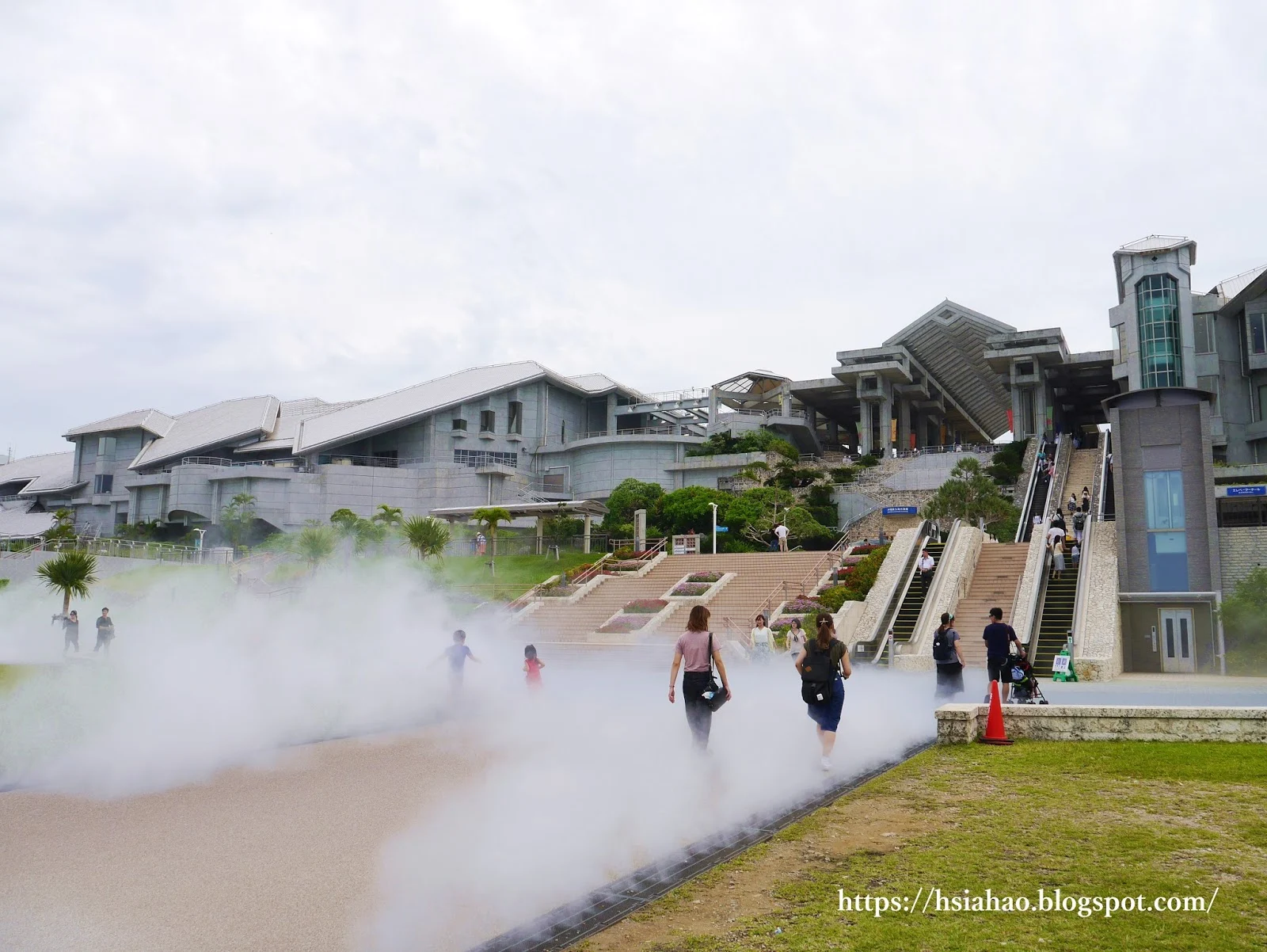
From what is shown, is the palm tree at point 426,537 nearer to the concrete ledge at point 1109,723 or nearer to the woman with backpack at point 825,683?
the concrete ledge at point 1109,723

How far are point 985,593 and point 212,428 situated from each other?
58.8 meters

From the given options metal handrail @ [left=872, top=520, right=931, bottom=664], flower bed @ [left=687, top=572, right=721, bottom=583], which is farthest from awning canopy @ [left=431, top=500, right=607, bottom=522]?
metal handrail @ [left=872, top=520, right=931, bottom=664]

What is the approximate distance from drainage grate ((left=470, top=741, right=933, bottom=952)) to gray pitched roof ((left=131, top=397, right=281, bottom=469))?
66.2m

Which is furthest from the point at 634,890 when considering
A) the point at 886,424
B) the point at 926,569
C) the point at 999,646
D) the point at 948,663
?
the point at 886,424

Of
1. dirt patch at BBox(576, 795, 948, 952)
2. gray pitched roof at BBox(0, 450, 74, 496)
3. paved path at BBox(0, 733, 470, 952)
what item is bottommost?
paved path at BBox(0, 733, 470, 952)

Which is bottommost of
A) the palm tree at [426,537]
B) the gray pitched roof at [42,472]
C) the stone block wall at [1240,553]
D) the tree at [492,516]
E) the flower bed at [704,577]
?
the flower bed at [704,577]

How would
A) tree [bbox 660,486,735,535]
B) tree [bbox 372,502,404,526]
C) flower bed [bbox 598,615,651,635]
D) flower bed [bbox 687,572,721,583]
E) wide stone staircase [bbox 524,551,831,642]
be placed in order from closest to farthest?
flower bed [bbox 598,615,651,635] < wide stone staircase [bbox 524,551,831,642] < flower bed [bbox 687,572,721,583] < tree [bbox 660,486,735,535] < tree [bbox 372,502,404,526]

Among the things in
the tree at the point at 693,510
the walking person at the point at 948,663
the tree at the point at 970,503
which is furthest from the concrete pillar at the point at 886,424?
the walking person at the point at 948,663

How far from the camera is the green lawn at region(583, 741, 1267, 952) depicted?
4.29 meters

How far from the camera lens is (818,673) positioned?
28.2ft

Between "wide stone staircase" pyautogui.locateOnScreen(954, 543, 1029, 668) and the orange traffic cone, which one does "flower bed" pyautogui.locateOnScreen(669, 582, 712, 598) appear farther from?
the orange traffic cone

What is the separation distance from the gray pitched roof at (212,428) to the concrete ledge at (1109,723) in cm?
6431

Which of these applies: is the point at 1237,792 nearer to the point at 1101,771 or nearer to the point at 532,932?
the point at 1101,771

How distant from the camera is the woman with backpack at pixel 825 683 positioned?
8508mm
